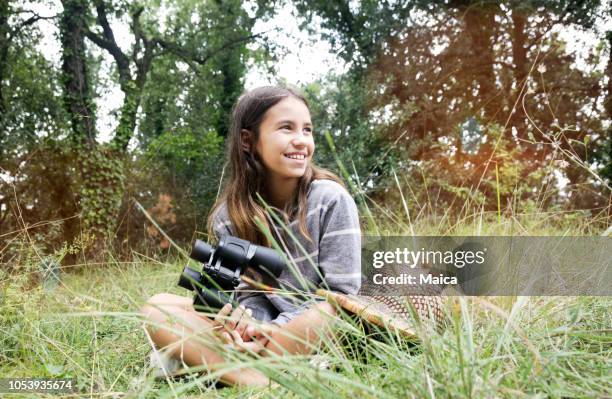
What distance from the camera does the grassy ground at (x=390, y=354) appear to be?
0.82 metres

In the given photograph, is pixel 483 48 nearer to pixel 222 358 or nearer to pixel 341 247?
pixel 341 247

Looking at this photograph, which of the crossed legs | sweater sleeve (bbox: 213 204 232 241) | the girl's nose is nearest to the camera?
the crossed legs

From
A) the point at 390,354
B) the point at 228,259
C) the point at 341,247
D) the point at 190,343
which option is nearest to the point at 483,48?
the point at 341,247

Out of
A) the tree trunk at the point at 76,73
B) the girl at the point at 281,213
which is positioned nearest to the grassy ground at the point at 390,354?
the girl at the point at 281,213

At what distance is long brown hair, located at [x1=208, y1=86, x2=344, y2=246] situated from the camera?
1.93 meters

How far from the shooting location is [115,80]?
8.71 m

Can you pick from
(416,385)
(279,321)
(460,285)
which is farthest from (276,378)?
(460,285)

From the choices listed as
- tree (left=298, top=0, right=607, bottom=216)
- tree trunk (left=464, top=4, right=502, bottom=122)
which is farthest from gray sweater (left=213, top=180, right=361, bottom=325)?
tree trunk (left=464, top=4, right=502, bottom=122)

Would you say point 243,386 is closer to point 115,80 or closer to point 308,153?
point 308,153

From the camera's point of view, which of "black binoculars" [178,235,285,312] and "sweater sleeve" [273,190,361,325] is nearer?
"black binoculars" [178,235,285,312]

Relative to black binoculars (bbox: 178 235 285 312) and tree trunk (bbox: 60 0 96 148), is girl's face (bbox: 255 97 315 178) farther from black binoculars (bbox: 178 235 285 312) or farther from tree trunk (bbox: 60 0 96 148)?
tree trunk (bbox: 60 0 96 148)

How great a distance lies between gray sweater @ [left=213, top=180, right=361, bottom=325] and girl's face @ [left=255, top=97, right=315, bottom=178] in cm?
13

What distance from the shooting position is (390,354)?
101cm

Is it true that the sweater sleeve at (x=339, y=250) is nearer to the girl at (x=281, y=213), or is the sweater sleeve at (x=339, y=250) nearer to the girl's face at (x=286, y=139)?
the girl at (x=281, y=213)
